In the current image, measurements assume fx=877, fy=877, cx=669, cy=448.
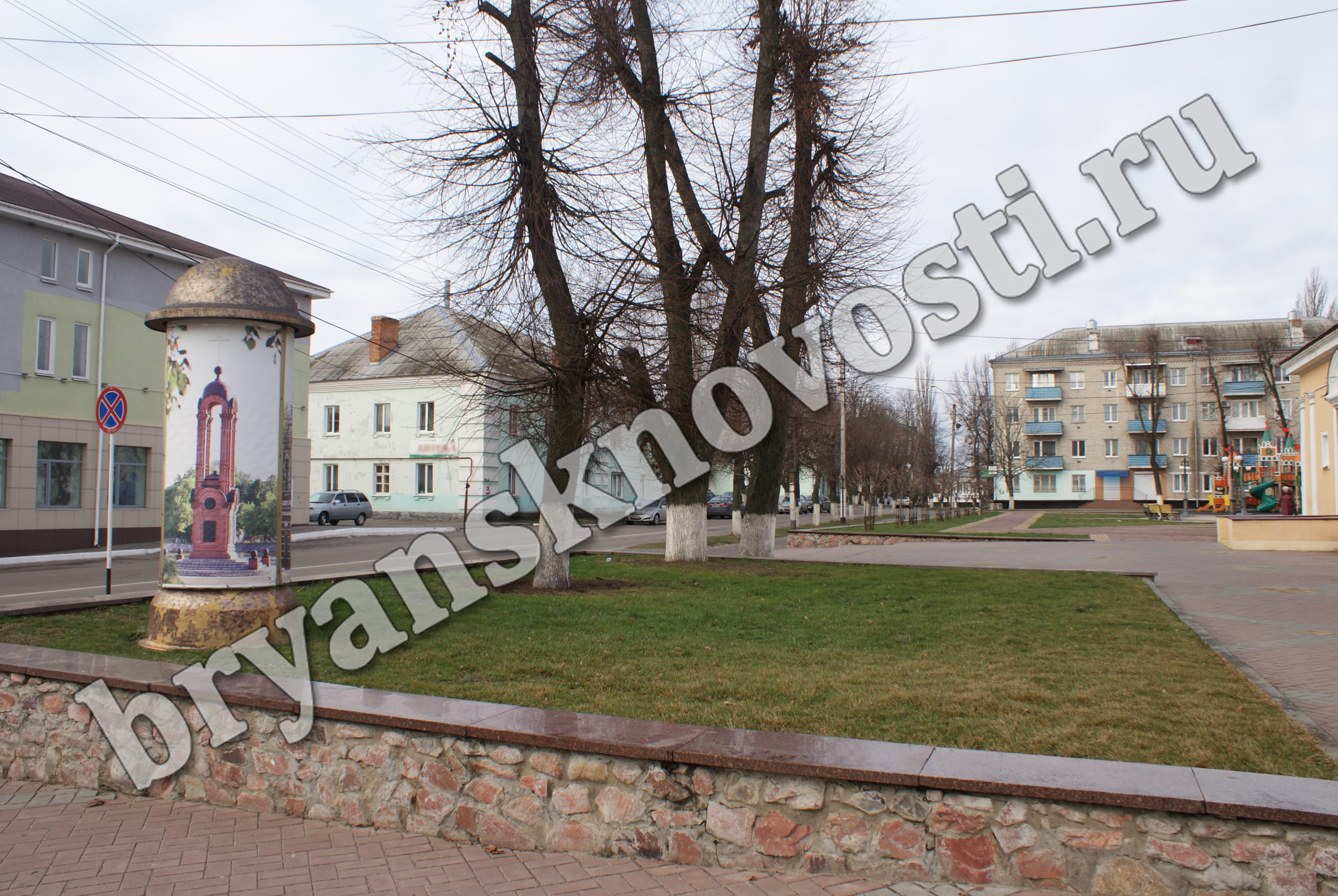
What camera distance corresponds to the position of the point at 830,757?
150 inches

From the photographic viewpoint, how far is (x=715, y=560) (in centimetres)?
1584

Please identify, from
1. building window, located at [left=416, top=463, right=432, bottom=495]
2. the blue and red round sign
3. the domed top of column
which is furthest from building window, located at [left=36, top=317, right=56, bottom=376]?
the domed top of column

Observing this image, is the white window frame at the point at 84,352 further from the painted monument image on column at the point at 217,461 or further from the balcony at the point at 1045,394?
the balcony at the point at 1045,394

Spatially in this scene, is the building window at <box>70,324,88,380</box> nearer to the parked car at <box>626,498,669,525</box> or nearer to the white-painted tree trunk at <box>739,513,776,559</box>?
the white-painted tree trunk at <box>739,513,776,559</box>

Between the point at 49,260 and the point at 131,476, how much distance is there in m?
6.57

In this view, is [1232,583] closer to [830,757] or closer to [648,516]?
[830,757]

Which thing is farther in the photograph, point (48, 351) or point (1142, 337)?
point (1142, 337)

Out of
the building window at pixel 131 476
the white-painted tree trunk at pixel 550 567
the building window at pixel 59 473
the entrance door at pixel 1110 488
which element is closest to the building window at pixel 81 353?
the building window at pixel 59 473

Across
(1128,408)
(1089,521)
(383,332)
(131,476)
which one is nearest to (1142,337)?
(1128,408)

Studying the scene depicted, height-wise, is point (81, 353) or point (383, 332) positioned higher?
point (383, 332)

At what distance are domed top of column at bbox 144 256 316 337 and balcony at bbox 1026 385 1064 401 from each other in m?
71.6

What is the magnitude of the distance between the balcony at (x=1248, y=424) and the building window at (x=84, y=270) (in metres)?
72.5

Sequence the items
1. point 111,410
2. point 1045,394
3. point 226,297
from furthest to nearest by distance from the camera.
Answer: point 1045,394, point 111,410, point 226,297

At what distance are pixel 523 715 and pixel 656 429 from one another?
9.76 metres
